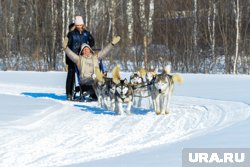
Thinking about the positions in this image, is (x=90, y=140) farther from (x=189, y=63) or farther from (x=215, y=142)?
(x=189, y=63)

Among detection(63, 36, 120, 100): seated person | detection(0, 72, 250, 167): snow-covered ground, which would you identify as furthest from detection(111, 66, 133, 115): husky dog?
detection(63, 36, 120, 100): seated person

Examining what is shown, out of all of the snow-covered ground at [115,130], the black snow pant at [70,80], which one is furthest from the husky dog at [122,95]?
the black snow pant at [70,80]

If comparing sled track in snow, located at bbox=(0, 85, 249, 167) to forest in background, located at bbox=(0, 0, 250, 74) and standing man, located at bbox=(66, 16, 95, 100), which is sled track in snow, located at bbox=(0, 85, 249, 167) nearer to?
standing man, located at bbox=(66, 16, 95, 100)

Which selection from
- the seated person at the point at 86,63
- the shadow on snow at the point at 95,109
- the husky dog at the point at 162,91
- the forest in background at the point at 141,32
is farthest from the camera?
the forest in background at the point at 141,32

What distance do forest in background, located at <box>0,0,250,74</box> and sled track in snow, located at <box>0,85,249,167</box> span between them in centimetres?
679

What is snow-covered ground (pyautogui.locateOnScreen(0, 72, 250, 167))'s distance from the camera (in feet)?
14.8

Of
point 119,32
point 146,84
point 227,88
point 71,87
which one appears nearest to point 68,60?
point 71,87

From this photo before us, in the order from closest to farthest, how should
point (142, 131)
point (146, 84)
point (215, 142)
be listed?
1. point (215, 142)
2. point (142, 131)
3. point (146, 84)

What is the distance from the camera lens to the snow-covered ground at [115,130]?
4.52 m

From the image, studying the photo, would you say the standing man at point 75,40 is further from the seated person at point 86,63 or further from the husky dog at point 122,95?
the husky dog at point 122,95

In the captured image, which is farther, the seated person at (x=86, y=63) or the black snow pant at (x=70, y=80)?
the black snow pant at (x=70, y=80)

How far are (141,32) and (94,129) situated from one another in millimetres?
10120

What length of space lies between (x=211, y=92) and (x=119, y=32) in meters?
7.95

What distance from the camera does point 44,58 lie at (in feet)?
55.7
